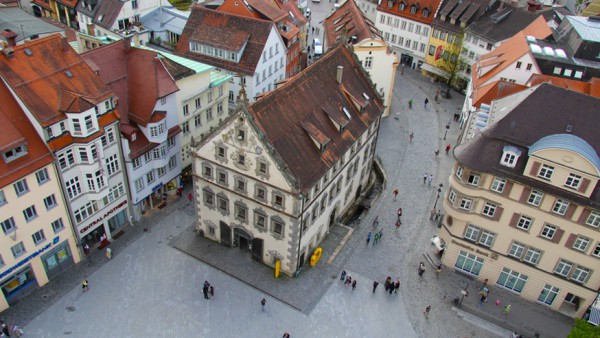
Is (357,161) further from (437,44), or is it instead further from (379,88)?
(437,44)

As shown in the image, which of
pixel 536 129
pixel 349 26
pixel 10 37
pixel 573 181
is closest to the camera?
pixel 573 181

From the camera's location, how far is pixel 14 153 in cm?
4184

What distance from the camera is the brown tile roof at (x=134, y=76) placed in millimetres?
52656

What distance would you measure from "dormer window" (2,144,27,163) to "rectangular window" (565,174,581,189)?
155 feet

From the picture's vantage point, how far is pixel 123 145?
167ft

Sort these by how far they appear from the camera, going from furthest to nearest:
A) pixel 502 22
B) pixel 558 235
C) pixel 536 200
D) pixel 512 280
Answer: pixel 502 22 < pixel 512 280 < pixel 558 235 < pixel 536 200

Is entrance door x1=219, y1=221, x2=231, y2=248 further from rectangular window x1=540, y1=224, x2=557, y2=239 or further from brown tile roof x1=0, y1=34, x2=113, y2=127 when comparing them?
rectangular window x1=540, y1=224, x2=557, y2=239

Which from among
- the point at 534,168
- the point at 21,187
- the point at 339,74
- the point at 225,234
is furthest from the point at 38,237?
the point at 534,168

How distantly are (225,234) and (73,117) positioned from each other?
19.6 m

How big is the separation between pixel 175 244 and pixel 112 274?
718 centimetres

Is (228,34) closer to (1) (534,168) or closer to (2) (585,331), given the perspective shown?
(1) (534,168)

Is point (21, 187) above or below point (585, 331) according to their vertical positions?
above

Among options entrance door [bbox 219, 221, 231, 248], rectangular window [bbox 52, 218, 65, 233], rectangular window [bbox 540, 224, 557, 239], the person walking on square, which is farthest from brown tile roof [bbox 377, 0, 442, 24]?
rectangular window [bbox 52, 218, 65, 233]

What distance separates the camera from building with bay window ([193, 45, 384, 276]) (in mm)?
45469
